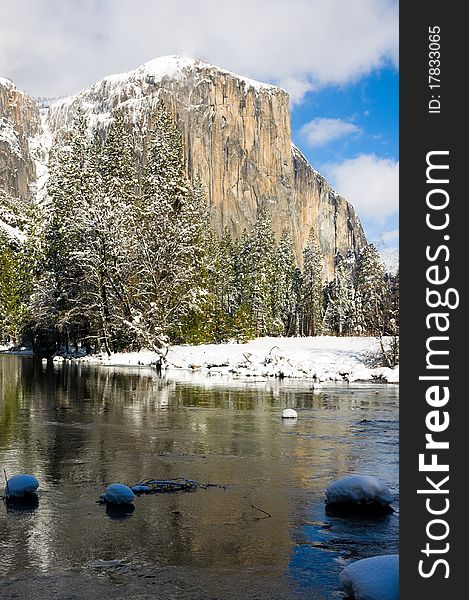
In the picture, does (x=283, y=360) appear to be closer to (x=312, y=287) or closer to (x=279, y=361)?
(x=279, y=361)

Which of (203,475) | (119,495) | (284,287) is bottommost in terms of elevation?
(203,475)

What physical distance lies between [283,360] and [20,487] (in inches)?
1068

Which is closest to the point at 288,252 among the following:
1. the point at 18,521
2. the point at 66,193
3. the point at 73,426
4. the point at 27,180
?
the point at 66,193

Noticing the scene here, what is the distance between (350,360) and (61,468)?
2669 cm

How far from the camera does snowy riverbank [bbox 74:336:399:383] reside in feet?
102

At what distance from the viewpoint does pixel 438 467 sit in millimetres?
3953

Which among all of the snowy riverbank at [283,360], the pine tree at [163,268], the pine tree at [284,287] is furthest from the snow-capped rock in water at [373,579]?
the pine tree at [284,287]

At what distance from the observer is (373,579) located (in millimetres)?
5293

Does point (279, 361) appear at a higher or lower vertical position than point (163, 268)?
lower

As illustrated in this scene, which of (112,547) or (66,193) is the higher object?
(66,193)

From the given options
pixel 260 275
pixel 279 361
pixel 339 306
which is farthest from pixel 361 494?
pixel 339 306

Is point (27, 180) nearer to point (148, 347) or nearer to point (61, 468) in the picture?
point (148, 347)

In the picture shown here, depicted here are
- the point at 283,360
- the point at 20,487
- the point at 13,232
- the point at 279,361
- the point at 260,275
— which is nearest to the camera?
the point at 20,487

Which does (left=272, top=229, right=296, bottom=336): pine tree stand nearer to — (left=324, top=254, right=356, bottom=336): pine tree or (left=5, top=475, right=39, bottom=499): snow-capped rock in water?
(left=324, top=254, right=356, bottom=336): pine tree
